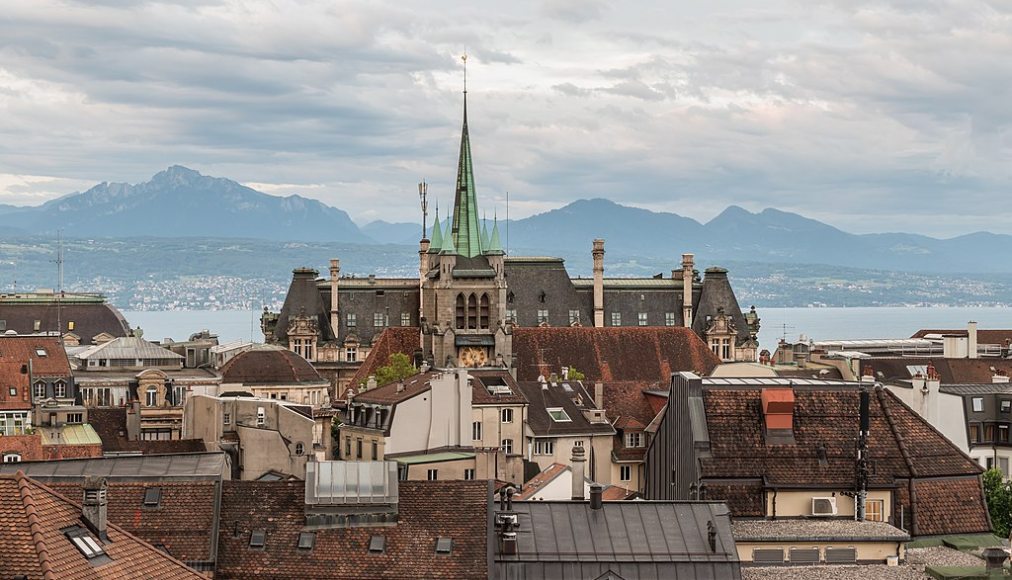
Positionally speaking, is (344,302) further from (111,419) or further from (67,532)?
(67,532)

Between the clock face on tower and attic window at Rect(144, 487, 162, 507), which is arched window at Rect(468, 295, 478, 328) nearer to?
the clock face on tower

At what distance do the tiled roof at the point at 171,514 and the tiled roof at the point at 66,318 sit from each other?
98003 mm

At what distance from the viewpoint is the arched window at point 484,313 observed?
448 ft

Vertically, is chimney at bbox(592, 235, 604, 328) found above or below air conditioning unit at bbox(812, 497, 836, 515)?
above

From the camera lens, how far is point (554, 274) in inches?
5925

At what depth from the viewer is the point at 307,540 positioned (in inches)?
1769

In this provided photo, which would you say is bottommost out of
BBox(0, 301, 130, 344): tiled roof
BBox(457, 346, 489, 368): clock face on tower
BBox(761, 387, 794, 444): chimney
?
BBox(761, 387, 794, 444): chimney

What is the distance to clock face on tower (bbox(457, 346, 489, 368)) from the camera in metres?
133

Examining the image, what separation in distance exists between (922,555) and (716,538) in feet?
29.5

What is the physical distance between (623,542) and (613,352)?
85350mm

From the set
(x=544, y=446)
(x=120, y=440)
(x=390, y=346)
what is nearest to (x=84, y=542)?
(x=120, y=440)

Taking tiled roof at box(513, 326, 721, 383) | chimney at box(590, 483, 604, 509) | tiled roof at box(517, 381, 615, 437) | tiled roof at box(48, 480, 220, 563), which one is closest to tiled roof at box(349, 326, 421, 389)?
tiled roof at box(513, 326, 721, 383)

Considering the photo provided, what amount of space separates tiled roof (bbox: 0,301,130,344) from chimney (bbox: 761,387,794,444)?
312 feet

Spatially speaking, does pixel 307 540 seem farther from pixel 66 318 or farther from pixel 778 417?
pixel 66 318
